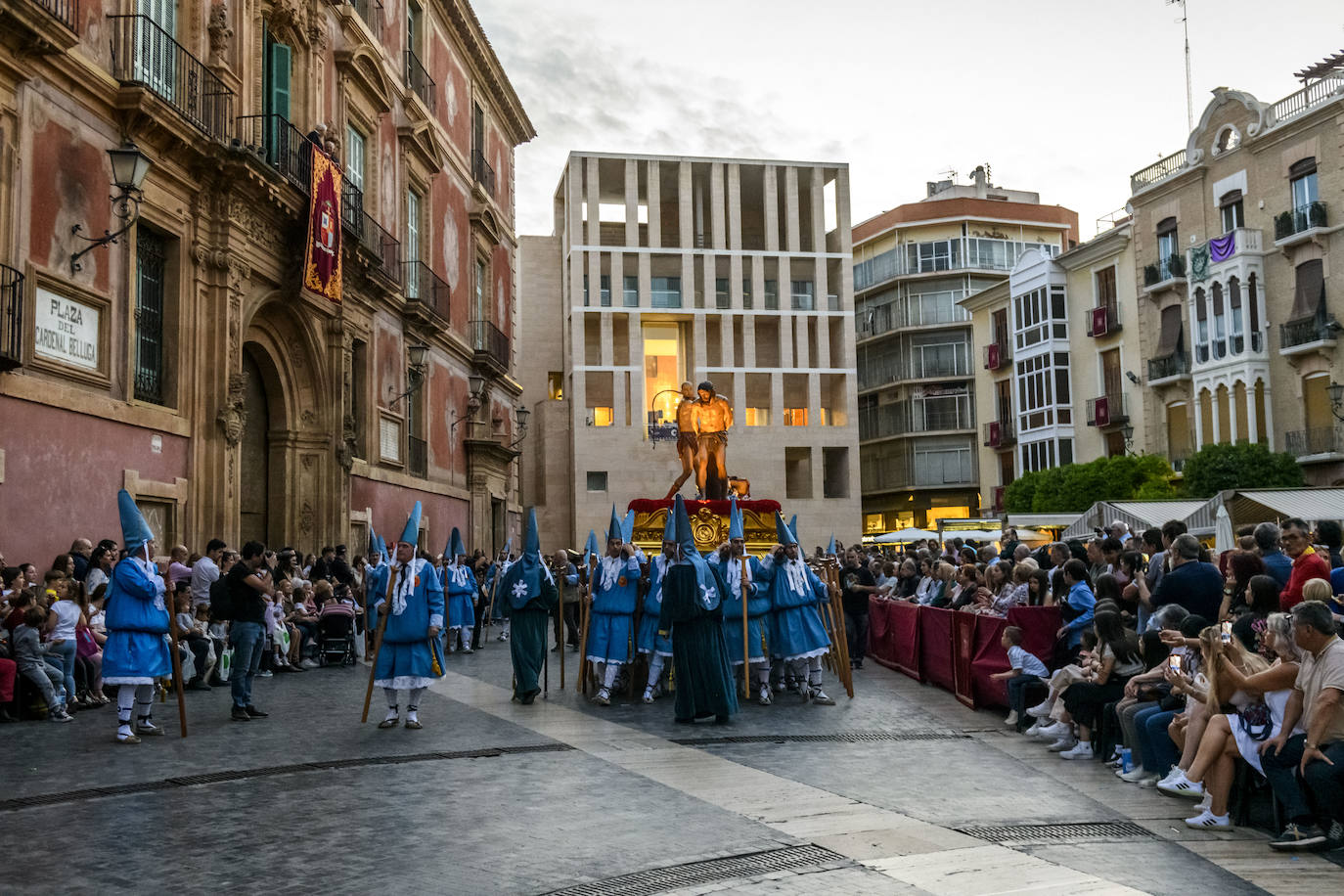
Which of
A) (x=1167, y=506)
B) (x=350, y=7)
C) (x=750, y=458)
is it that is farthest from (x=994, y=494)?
(x=350, y=7)

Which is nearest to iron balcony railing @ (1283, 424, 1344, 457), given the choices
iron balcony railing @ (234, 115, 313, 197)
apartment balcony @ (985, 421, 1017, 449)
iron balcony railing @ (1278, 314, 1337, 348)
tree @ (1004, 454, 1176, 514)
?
iron balcony railing @ (1278, 314, 1337, 348)

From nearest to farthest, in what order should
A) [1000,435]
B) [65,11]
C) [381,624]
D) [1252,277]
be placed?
[381,624] → [65,11] → [1252,277] → [1000,435]

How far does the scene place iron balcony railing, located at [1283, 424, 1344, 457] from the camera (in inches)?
1423

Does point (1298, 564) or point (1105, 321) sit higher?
point (1105, 321)

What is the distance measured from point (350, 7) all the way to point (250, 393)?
8430mm

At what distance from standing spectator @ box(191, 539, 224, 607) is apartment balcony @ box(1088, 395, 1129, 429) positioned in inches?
1444

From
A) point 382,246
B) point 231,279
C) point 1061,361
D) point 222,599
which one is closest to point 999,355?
point 1061,361

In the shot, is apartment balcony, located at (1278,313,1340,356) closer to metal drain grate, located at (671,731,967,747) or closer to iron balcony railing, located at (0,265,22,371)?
metal drain grate, located at (671,731,967,747)

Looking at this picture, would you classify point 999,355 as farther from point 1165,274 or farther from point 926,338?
point 1165,274

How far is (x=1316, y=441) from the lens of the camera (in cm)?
3694

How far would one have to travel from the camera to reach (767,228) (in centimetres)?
5853

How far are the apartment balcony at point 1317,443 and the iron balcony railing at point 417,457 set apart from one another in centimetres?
2448

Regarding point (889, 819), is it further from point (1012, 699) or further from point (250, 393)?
point (250, 393)

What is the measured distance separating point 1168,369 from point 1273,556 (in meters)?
33.6
